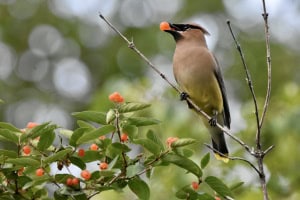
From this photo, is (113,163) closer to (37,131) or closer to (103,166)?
(103,166)

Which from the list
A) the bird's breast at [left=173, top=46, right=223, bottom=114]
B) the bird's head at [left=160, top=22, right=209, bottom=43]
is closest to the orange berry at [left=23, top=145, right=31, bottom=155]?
the bird's breast at [left=173, top=46, right=223, bottom=114]

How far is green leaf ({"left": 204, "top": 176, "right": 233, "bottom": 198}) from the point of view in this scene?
3.09 metres

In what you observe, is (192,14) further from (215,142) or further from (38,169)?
(38,169)

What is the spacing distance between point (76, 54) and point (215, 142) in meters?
7.58

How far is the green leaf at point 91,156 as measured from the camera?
308 cm

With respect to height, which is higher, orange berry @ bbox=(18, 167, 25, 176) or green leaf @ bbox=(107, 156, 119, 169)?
green leaf @ bbox=(107, 156, 119, 169)

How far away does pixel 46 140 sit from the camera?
307 centimetres

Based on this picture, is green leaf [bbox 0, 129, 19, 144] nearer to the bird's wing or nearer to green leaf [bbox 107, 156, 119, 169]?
green leaf [bbox 107, 156, 119, 169]

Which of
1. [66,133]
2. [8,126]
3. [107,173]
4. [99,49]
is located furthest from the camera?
[99,49]

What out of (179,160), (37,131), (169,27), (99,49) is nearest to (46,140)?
(37,131)

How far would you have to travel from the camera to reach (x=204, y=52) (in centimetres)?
538

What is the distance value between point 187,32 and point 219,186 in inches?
100.0

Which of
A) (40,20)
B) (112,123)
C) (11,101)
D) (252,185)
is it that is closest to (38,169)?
(112,123)

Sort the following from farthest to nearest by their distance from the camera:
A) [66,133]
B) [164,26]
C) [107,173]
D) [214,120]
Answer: [164,26]
[214,120]
[66,133]
[107,173]
